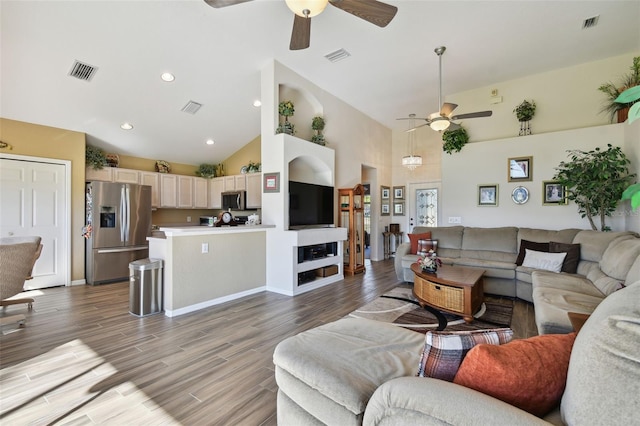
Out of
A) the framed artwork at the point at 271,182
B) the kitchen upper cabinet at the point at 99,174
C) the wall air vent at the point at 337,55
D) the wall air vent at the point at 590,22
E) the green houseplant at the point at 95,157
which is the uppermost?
the wall air vent at the point at 590,22

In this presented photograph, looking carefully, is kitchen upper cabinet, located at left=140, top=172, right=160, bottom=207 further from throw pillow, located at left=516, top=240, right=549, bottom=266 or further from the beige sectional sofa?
throw pillow, located at left=516, top=240, right=549, bottom=266

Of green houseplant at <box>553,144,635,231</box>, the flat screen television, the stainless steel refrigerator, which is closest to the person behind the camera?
green houseplant at <box>553,144,635,231</box>

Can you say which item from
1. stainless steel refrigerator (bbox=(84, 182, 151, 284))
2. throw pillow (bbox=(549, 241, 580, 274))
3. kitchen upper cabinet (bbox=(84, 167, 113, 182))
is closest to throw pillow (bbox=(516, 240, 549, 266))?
throw pillow (bbox=(549, 241, 580, 274))

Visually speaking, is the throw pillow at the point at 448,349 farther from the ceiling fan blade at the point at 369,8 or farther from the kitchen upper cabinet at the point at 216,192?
the kitchen upper cabinet at the point at 216,192

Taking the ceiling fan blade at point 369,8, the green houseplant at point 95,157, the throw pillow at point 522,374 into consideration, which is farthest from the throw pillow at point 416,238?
the green houseplant at point 95,157

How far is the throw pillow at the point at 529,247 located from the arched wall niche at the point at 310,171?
3.37 metres

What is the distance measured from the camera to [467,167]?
18.4ft

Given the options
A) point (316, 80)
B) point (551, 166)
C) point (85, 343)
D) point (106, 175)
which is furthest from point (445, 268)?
point (106, 175)

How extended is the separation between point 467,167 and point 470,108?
1.24 m

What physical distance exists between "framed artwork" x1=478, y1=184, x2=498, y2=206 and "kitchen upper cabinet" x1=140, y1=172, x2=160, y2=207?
6867 millimetres

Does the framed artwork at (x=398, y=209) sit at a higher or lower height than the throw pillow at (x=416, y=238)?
higher

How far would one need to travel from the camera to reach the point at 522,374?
35.6 inches

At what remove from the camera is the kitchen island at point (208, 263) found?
3.39 meters

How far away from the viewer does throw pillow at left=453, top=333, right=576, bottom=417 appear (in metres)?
0.90
